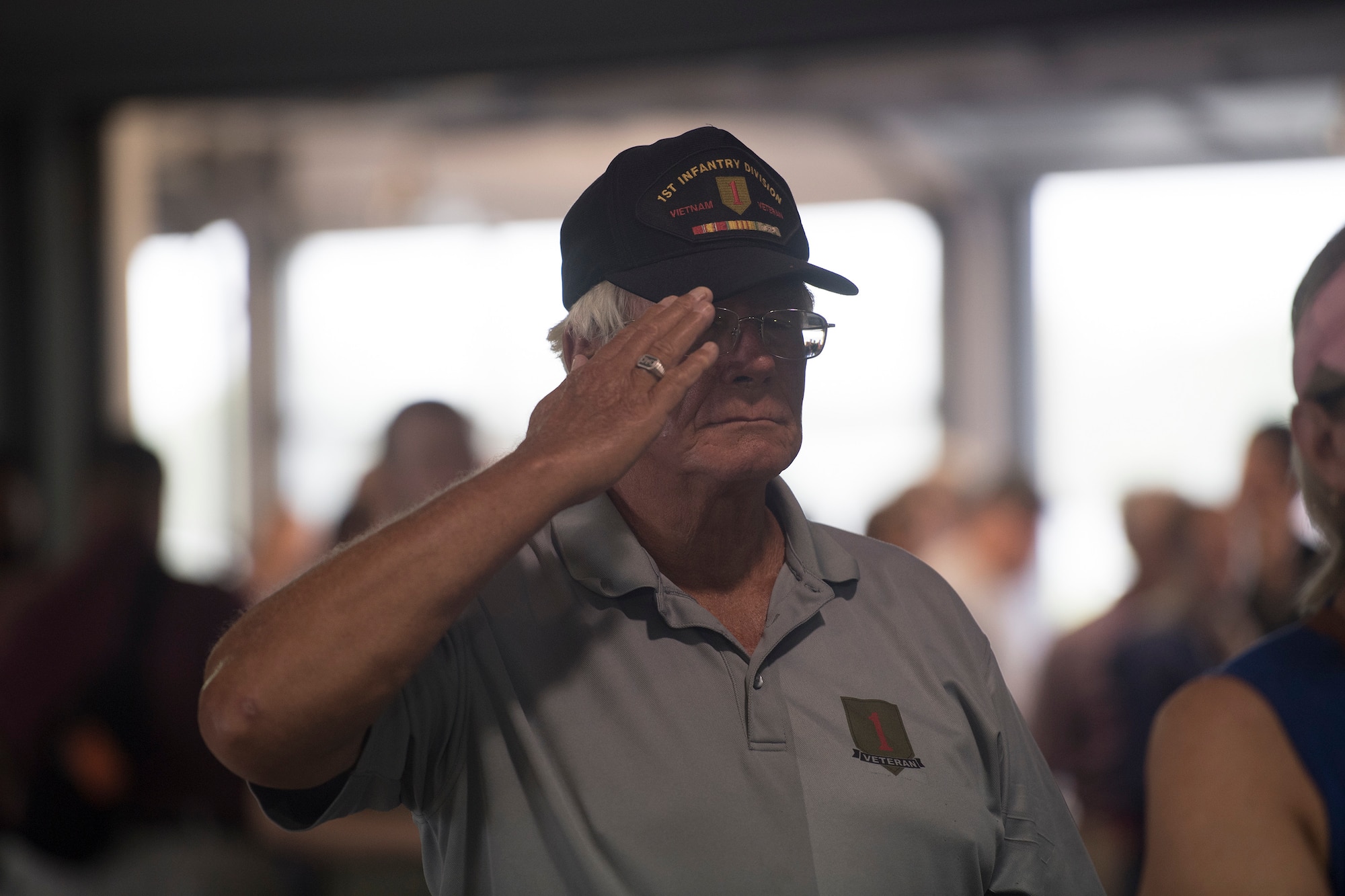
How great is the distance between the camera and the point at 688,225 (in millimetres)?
1179

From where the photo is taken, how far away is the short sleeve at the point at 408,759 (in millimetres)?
972

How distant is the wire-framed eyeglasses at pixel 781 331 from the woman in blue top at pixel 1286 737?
565mm

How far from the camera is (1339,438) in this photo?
4.19 feet

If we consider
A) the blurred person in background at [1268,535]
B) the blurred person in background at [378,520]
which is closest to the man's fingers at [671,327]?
the blurred person in background at [378,520]

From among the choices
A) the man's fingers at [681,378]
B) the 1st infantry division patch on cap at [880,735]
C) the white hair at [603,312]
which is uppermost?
the white hair at [603,312]

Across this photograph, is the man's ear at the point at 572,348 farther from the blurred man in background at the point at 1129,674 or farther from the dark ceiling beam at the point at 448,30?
the dark ceiling beam at the point at 448,30

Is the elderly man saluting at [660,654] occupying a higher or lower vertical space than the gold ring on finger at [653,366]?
lower

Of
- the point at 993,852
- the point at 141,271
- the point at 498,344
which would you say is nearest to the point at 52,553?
the point at 141,271

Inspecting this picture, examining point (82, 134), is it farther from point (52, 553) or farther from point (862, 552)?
point (862, 552)

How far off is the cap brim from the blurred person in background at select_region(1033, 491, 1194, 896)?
85.0 inches

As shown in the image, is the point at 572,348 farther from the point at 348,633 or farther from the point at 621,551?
the point at 348,633

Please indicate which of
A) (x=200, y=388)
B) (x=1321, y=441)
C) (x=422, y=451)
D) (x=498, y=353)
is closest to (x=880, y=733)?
(x=1321, y=441)

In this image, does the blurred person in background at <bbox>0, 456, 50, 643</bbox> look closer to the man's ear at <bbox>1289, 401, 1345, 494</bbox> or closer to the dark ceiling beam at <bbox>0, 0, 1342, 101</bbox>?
the dark ceiling beam at <bbox>0, 0, 1342, 101</bbox>

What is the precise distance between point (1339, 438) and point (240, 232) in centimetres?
752
